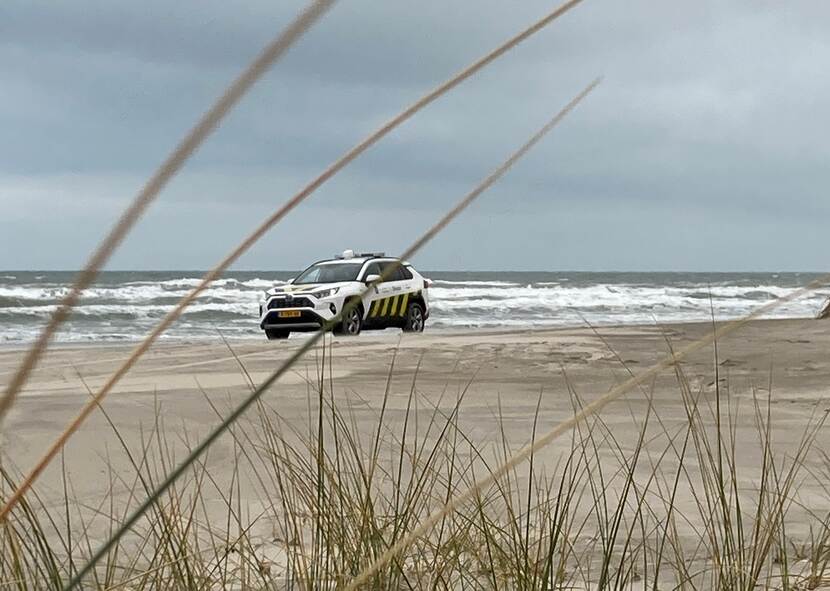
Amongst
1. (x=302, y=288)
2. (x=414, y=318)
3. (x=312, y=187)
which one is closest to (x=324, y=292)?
(x=302, y=288)

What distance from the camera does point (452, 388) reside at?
24.1 ft

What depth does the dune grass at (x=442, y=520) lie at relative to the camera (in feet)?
6.00

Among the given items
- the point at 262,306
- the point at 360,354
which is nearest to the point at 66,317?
the point at 360,354

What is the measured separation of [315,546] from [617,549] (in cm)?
124

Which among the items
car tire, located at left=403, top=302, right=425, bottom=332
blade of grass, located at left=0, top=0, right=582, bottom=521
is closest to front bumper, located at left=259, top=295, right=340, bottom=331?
car tire, located at left=403, top=302, right=425, bottom=332

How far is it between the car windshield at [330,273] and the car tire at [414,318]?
0.98 meters

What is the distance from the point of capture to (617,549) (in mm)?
2873

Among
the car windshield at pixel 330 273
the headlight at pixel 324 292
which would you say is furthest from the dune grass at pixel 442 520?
the car windshield at pixel 330 273

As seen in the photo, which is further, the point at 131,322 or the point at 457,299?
the point at 457,299

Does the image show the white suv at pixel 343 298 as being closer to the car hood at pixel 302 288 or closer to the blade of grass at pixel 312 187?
the car hood at pixel 302 288

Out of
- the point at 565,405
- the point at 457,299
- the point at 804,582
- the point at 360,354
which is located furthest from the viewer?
the point at 457,299

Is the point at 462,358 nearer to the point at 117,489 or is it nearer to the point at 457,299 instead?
the point at 117,489

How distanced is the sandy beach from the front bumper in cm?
238

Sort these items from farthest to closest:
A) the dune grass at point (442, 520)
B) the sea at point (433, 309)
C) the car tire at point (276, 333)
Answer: the sea at point (433, 309) → the car tire at point (276, 333) → the dune grass at point (442, 520)
